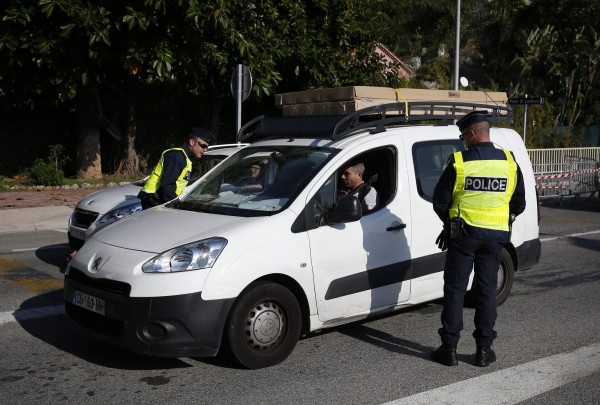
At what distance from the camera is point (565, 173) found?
66.7 ft

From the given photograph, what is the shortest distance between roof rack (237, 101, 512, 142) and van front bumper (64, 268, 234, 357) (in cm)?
191

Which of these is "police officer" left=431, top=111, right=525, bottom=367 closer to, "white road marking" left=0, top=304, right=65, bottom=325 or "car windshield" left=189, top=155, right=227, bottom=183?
"white road marking" left=0, top=304, right=65, bottom=325

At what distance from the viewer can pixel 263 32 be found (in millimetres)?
17375

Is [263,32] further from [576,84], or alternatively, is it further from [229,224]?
[576,84]

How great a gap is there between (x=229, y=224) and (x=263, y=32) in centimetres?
1265

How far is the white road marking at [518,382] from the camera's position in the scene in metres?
4.85

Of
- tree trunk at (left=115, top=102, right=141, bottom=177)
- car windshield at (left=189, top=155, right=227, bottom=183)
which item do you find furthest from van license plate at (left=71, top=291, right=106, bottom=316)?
tree trunk at (left=115, top=102, right=141, bottom=177)

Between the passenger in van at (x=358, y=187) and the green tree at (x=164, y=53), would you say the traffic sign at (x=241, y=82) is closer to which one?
the green tree at (x=164, y=53)

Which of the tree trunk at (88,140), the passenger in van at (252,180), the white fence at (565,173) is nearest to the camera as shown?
the passenger in van at (252,180)

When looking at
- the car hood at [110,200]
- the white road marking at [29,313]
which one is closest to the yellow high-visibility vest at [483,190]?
the white road marking at [29,313]

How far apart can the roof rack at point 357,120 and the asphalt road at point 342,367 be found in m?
1.69

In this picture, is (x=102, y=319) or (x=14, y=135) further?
(x=14, y=135)

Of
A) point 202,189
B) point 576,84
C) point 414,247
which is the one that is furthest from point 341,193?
point 576,84

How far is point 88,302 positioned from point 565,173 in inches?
685
